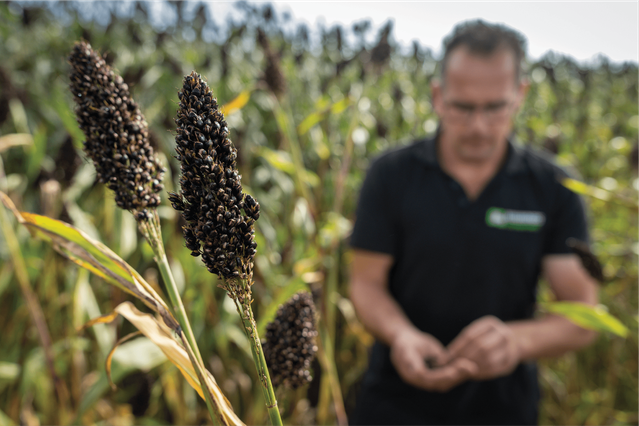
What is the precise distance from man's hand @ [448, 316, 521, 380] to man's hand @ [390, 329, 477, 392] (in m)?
0.04

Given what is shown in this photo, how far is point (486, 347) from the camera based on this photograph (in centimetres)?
156

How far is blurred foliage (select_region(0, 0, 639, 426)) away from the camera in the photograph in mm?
1595

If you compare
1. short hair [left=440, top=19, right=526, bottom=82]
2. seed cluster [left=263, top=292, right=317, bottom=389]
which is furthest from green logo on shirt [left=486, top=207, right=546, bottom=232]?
seed cluster [left=263, top=292, right=317, bottom=389]

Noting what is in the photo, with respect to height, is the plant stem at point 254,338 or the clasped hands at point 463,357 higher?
the plant stem at point 254,338

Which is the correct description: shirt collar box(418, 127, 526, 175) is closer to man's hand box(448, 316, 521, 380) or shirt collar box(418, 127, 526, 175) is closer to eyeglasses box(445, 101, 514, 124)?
eyeglasses box(445, 101, 514, 124)

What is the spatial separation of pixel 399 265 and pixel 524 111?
3632 millimetres

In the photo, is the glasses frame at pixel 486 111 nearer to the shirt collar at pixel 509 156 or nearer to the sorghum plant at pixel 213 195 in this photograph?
the shirt collar at pixel 509 156

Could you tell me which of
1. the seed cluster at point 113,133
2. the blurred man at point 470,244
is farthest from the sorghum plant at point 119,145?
the blurred man at point 470,244

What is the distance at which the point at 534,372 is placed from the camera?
2121 mm

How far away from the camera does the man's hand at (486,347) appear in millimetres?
1573

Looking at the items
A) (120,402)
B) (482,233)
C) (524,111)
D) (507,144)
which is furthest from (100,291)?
(524,111)

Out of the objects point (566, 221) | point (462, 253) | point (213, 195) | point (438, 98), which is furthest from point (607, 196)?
point (438, 98)

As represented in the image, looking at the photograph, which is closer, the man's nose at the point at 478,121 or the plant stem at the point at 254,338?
the plant stem at the point at 254,338

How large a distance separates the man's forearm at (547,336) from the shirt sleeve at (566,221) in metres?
0.36
